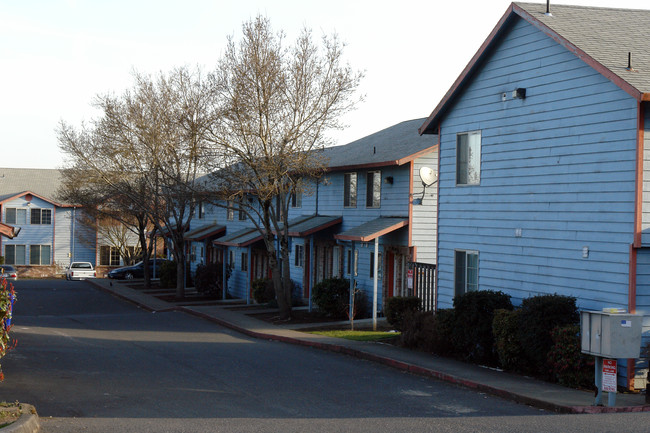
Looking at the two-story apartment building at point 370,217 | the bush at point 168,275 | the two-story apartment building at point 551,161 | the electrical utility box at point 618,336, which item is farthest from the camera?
the bush at point 168,275

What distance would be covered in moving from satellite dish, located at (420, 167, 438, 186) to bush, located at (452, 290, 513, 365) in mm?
6682

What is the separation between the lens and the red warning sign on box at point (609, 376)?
418 inches

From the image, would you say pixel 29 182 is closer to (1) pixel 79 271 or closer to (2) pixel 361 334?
(1) pixel 79 271

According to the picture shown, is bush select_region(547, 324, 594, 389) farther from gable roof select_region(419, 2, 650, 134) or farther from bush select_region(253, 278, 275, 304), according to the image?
bush select_region(253, 278, 275, 304)

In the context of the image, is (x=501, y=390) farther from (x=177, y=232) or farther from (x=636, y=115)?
(x=177, y=232)

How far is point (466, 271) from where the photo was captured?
18.1 metres

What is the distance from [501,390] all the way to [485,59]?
847 centimetres

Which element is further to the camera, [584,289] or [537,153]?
[537,153]

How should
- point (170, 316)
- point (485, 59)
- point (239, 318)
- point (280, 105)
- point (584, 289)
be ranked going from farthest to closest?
point (170, 316) < point (239, 318) < point (280, 105) < point (485, 59) < point (584, 289)

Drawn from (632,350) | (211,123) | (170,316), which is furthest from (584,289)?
(170,316)

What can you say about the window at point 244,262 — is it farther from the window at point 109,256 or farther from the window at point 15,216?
the window at point 15,216

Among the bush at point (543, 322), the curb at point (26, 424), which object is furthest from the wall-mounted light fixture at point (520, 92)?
the curb at point (26, 424)

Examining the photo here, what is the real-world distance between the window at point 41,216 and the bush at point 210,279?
94.6ft

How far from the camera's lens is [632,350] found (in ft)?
35.4
